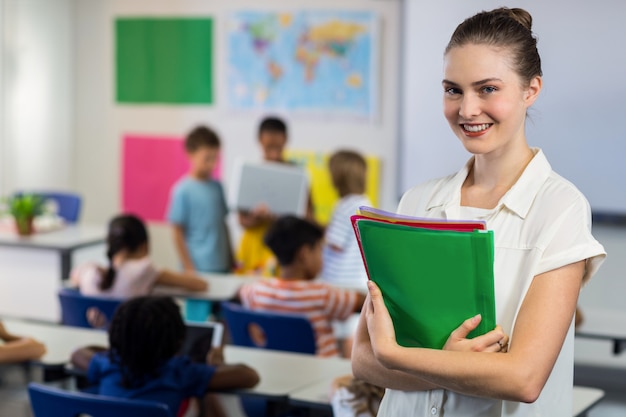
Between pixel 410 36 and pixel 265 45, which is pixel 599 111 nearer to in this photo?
pixel 410 36

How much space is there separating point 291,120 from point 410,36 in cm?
139

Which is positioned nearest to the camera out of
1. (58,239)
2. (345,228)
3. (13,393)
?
(13,393)

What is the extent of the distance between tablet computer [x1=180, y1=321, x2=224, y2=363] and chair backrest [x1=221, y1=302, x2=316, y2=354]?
16.6 inches

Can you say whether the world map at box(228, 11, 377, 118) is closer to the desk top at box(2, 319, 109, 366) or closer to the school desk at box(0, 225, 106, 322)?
the school desk at box(0, 225, 106, 322)

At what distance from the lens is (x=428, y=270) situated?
4.43 ft

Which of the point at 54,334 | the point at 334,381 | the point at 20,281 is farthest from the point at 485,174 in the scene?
the point at 20,281

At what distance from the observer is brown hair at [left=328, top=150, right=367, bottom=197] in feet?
15.8

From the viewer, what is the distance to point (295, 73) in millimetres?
6512

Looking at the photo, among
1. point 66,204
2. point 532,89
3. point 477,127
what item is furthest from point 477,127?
point 66,204

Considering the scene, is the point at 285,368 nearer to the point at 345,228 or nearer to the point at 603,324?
the point at 603,324

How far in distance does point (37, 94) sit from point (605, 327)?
4482mm

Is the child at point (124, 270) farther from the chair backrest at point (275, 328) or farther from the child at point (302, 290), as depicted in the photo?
the chair backrest at point (275, 328)

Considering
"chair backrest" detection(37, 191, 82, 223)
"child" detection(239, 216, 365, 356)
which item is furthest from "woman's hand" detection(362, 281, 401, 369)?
"chair backrest" detection(37, 191, 82, 223)

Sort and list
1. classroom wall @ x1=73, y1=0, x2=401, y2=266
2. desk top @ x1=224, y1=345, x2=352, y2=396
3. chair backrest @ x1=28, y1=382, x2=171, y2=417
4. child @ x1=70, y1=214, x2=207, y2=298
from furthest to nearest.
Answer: classroom wall @ x1=73, y1=0, x2=401, y2=266, child @ x1=70, y1=214, x2=207, y2=298, desk top @ x1=224, y1=345, x2=352, y2=396, chair backrest @ x1=28, y1=382, x2=171, y2=417
